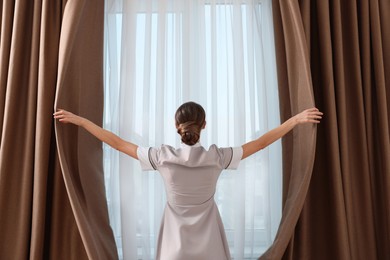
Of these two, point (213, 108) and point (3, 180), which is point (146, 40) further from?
point (3, 180)

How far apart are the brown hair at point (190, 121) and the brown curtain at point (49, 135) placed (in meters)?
0.58


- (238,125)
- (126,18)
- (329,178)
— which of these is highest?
(126,18)

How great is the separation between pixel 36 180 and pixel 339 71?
157 cm

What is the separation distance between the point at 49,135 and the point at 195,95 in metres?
0.75

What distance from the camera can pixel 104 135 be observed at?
1696 millimetres

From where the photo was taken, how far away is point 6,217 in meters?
1.82

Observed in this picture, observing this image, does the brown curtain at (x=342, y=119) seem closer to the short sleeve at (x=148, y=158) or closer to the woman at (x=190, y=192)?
the woman at (x=190, y=192)

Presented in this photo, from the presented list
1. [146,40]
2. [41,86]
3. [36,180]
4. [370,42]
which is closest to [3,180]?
[36,180]

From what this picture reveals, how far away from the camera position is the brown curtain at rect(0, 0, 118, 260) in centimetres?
179

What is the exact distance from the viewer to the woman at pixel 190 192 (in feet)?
5.05

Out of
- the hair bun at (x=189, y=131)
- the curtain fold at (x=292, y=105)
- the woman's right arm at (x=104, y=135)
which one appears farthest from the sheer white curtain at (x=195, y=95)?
the hair bun at (x=189, y=131)

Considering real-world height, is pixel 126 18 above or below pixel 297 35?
above

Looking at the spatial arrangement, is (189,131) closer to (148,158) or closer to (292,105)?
(148,158)

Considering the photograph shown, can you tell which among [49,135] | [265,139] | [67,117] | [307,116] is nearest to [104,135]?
[67,117]
